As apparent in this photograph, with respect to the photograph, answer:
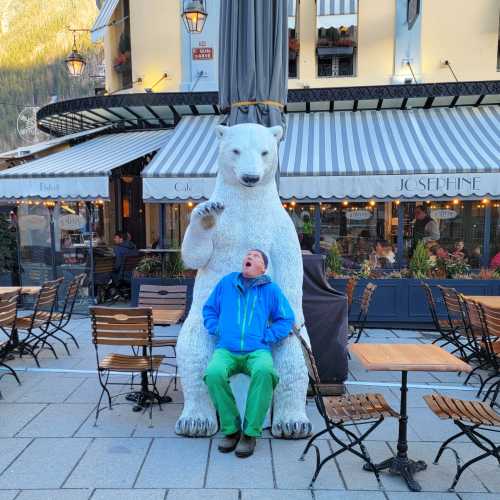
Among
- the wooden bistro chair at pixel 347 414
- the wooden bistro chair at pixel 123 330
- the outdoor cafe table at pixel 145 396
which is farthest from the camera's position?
the outdoor cafe table at pixel 145 396

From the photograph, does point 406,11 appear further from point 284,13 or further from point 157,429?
point 157,429

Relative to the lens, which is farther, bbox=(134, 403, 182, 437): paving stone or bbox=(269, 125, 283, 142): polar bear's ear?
bbox=(269, 125, 283, 142): polar bear's ear

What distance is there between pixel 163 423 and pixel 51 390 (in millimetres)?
1508

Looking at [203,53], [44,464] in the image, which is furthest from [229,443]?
[203,53]

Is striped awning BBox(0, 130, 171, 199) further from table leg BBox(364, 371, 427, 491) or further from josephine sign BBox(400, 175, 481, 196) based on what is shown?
table leg BBox(364, 371, 427, 491)

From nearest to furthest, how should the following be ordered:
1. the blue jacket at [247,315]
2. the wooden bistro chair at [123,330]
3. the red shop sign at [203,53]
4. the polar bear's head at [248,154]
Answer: the blue jacket at [247,315] → the polar bear's head at [248,154] → the wooden bistro chair at [123,330] → the red shop sign at [203,53]

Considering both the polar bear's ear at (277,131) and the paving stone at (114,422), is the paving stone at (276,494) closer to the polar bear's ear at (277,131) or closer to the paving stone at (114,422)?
the paving stone at (114,422)

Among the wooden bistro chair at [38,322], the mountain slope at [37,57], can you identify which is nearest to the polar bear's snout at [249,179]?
the wooden bistro chair at [38,322]

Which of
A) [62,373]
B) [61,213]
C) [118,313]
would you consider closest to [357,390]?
[118,313]

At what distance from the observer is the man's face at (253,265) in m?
3.56

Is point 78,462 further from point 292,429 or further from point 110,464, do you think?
point 292,429

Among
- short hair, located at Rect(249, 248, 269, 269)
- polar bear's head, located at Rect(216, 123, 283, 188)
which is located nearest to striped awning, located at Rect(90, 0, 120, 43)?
polar bear's head, located at Rect(216, 123, 283, 188)

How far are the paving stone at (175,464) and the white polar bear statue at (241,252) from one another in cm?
14

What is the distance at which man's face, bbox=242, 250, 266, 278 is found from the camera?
3564mm
